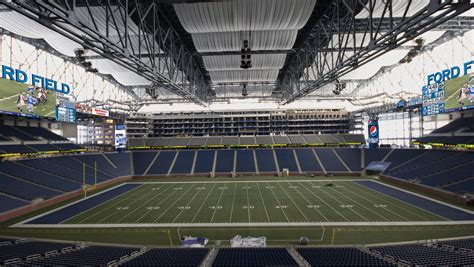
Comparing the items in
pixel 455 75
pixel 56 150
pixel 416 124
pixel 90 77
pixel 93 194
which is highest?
pixel 90 77

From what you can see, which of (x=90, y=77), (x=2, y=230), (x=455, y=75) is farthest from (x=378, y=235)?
(x=90, y=77)

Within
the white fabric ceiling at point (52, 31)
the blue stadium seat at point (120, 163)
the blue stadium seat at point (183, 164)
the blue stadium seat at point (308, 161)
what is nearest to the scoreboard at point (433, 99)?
the blue stadium seat at point (308, 161)

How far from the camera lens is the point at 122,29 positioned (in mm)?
19781

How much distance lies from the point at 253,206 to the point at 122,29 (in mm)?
18004

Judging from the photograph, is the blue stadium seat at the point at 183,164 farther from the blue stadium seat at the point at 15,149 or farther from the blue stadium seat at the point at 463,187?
the blue stadium seat at the point at 463,187

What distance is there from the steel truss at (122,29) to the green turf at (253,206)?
11.1 metres

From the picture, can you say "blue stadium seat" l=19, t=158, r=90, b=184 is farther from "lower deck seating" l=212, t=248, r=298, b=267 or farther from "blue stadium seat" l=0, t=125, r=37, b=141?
"lower deck seating" l=212, t=248, r=298, b=267

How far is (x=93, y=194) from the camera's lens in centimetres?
2961

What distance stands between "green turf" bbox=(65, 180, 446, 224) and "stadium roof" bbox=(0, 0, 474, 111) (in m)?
11.0

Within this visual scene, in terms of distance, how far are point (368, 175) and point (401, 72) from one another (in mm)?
20390

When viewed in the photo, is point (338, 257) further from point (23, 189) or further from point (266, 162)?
point (266, 162)

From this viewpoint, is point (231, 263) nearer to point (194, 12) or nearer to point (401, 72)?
point (194, 12)

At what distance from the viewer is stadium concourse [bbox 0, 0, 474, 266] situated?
→ 488 inches

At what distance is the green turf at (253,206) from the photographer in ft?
63.5
